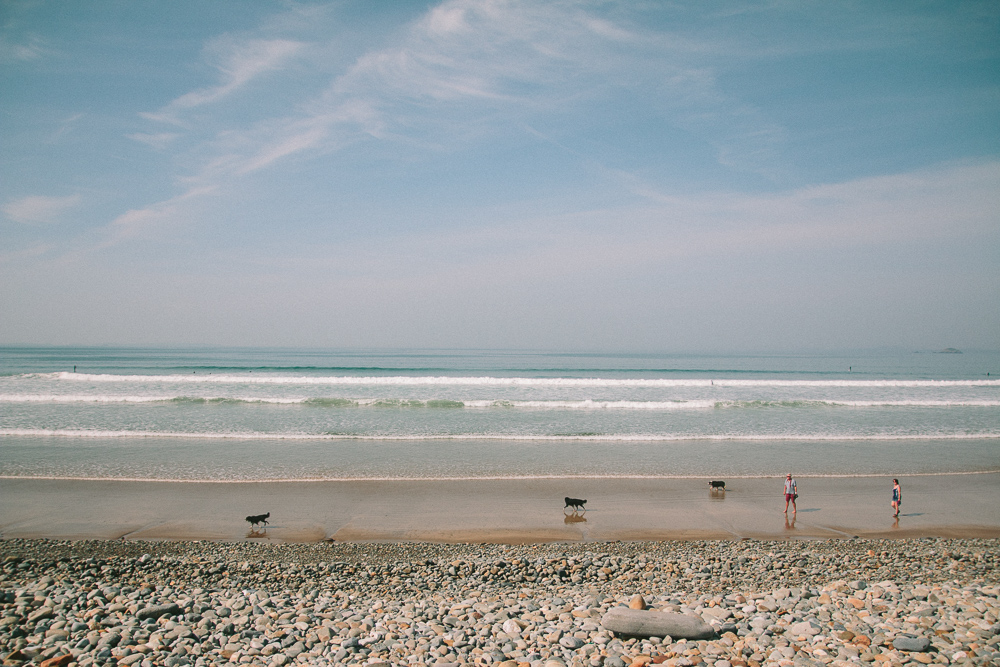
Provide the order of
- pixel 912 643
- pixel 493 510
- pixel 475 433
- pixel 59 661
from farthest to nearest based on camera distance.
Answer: pixel 475 433 → pixel 493 510 → pixel 912 643 → pixel 59 661

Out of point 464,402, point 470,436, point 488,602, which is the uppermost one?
point 464,402

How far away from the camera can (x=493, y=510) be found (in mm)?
12164

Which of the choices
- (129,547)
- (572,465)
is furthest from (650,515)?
(129,547)

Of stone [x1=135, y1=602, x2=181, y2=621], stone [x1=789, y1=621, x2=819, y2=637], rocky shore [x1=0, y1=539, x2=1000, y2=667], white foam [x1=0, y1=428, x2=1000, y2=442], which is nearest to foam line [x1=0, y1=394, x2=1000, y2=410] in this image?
white foam [x1=0, y1=428, x2=1000, y2=442]

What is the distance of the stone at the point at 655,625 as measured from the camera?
6117 millimetres

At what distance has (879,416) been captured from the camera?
86.7ft

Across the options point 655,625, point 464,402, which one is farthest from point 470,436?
point 655,625

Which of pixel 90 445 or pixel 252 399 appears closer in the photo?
pixel 90 445

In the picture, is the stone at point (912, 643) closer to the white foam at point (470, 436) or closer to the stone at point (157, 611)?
the stone at point (157, 611)

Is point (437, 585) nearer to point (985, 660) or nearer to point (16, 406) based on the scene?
point (985, 660)

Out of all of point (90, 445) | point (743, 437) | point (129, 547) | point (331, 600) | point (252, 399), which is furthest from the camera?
point (252, 399)

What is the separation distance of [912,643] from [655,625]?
264 cm

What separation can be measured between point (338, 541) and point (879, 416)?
87.9 ft

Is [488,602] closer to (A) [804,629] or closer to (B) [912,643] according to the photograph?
(A) [804,629]
